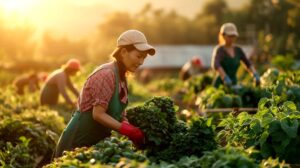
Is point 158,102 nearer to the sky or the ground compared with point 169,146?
nearer to the sky

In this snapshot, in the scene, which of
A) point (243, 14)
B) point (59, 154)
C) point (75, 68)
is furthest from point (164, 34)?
point (59, 154)

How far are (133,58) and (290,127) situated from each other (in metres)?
1.53

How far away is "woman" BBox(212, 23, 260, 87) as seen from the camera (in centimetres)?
1048

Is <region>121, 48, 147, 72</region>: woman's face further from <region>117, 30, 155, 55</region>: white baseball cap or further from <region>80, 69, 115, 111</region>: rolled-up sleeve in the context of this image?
<region>80, 69, 115, 111</region>: rolled-up sleeve

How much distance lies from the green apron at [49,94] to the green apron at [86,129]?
6.26 metres

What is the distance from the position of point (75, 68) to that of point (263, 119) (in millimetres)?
6194

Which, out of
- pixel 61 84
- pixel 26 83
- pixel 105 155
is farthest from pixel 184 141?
pixel 26 83

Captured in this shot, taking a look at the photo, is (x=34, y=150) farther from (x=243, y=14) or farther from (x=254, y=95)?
(x=243, y=14)

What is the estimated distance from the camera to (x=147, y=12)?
10500cm

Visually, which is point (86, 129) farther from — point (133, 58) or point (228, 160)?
point (228, 160)

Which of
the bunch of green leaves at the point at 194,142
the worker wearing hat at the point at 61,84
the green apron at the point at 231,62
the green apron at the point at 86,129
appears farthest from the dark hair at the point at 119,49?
the worker wearing hat at the point at 61,84

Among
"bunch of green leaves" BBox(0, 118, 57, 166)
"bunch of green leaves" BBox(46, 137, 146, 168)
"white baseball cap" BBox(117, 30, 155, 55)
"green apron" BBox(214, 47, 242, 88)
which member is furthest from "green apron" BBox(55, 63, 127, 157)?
"green apron" BBox(214, 47, 242, 88)

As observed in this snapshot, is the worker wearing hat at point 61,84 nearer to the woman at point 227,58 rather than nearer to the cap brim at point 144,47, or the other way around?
the woman at point 227,58

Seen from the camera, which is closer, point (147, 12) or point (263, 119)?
point (263, 119)
